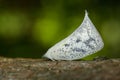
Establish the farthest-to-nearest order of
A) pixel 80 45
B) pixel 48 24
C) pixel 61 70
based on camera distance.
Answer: pixel 48 24, pixel 80 45, pixel 61 70

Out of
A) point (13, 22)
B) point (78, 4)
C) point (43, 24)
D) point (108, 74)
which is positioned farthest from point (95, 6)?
point (108, 74)

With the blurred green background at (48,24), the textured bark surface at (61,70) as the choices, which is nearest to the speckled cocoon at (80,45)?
the textured bark surface at (61,70)

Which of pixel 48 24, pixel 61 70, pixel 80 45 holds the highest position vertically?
pixel 48 24

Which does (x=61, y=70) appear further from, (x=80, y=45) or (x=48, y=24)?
(x=48, y=24)

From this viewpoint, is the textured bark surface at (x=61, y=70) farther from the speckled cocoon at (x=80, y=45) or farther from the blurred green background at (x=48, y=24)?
the blurred green background at (x=48, y=24)

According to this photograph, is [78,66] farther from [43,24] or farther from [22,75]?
[43,24]

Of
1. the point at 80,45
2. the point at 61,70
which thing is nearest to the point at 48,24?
the point at 80,45

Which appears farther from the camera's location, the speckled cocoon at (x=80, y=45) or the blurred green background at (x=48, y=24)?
the blurred green background at (x=48, y=24)
